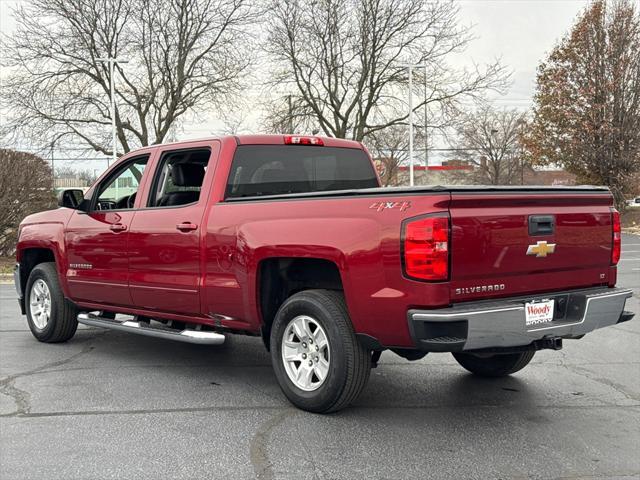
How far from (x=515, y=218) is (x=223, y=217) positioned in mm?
2132

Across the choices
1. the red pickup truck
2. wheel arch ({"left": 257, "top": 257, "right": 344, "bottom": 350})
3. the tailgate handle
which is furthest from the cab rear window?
the tailgate handle

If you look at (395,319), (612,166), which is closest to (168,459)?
(395,319)

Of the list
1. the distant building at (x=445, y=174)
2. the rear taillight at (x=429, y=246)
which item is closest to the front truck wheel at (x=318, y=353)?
the rear taillight at (x=429, y=246)

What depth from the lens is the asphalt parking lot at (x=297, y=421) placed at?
379 cm

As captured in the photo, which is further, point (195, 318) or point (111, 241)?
point (111, 241)

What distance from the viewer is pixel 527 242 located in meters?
4.37

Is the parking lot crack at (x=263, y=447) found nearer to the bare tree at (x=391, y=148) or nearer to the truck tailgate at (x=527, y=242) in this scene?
the truck tailgate at (x=527, y=242)

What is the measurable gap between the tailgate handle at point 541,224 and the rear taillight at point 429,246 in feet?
2.29

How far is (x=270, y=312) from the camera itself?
5.24 m

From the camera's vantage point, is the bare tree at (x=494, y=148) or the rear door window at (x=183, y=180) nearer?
the rear door window at (x=183, y=180)

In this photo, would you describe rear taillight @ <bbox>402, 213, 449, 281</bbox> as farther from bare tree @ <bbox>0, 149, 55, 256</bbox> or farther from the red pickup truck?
bare tree @ <bbox>0, 149, 55, 256</bbox>

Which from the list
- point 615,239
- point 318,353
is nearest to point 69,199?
point 318,353

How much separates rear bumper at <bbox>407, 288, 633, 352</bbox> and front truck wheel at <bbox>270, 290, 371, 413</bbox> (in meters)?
0.55

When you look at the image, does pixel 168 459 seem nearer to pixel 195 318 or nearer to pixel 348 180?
pixel 195 318
